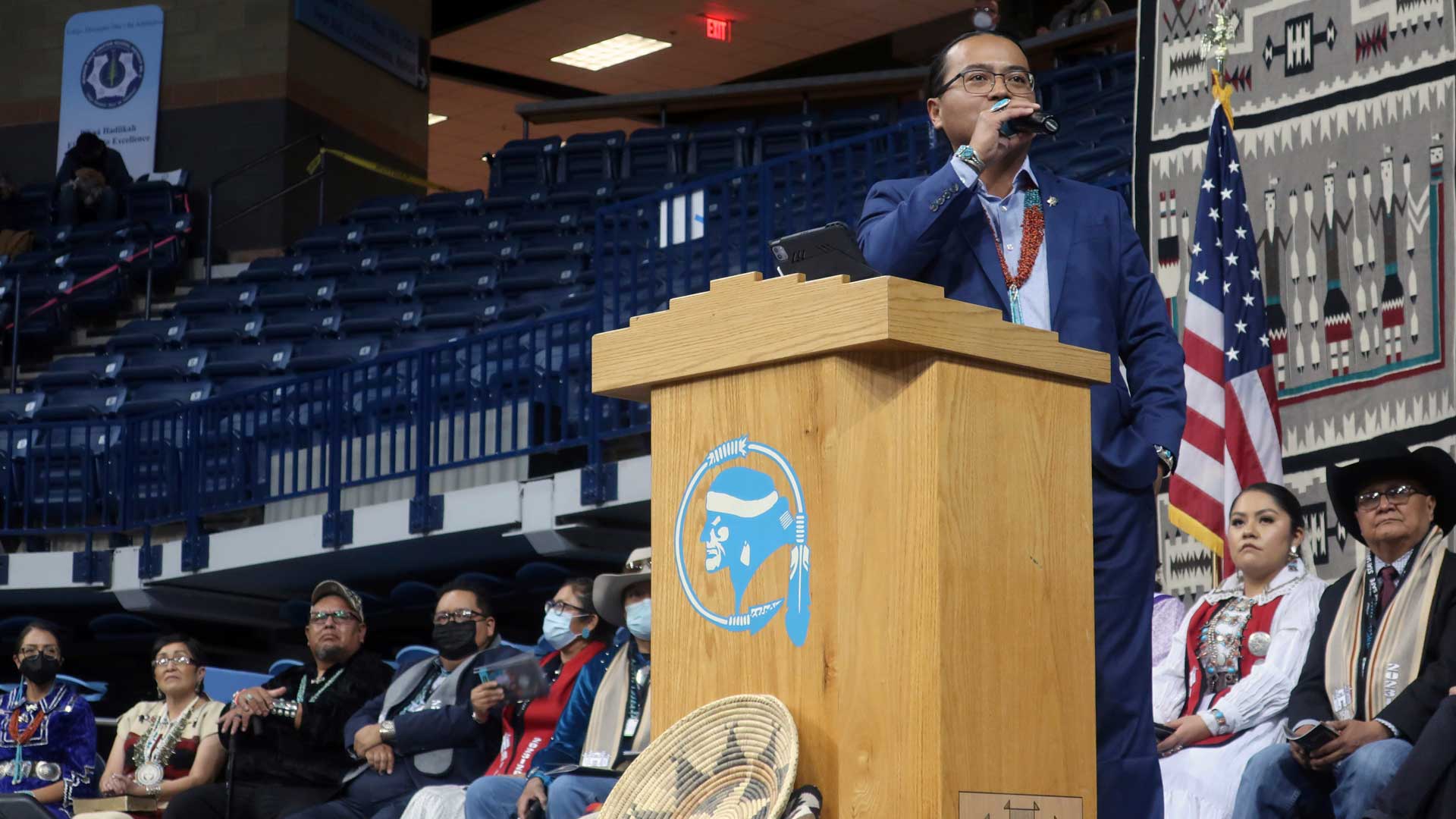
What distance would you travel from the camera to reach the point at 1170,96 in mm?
5965

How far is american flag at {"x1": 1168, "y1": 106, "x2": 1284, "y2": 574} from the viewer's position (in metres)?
5.19

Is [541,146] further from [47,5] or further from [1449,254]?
[1449,254]

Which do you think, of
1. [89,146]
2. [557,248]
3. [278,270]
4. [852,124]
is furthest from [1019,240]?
[89,146]

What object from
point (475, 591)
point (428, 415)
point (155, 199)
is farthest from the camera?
point (155, 199)

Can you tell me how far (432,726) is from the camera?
538 cm

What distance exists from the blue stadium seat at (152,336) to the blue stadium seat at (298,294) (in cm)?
57

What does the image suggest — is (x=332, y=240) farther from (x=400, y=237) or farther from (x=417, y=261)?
(x=417, y=261)

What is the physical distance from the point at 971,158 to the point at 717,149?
1073cm

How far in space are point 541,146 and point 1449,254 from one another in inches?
380

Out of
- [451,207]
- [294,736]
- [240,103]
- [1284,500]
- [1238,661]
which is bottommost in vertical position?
[294,736]

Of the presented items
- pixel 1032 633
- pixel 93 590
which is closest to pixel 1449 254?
pixel 1032 633

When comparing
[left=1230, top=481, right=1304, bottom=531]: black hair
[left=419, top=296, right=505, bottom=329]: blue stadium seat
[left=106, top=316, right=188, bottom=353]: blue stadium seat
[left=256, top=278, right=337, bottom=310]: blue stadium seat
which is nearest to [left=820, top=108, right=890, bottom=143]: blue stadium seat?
[left=419, top=296, right=505, bottom=329]: blue stadium seat

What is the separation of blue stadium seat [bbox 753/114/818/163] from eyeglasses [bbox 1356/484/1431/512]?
8495mm

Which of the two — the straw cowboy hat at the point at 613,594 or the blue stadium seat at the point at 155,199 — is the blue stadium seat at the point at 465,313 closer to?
the blue stadium seat at the point at 155,199
